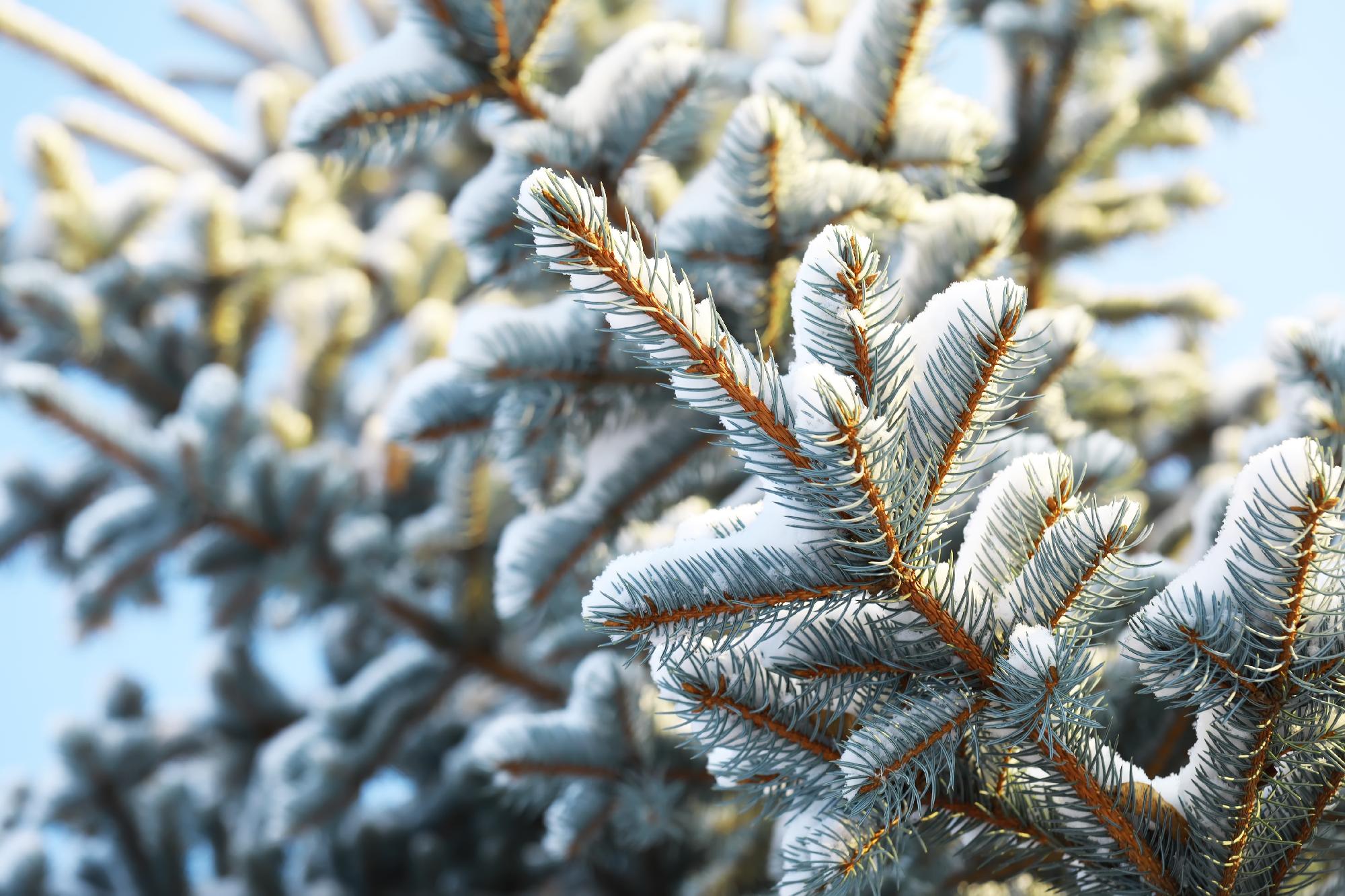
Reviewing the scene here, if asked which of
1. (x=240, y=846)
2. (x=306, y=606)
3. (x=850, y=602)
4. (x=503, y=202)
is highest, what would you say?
(x=503, y=202)

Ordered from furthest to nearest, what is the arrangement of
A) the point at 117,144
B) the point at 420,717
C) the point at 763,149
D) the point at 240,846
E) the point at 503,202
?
1. the point at 117,144
2. the point at 240,846
3. the point at 420,717
4. the point at 503,202
5. the point at 763,149

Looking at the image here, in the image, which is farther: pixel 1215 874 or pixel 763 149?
pixel 763 149

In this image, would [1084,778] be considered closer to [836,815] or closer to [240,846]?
[836,815]

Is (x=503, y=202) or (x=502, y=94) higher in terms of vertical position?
(x=502, y=94)

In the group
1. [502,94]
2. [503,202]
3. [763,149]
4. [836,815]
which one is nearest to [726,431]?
[836,815]

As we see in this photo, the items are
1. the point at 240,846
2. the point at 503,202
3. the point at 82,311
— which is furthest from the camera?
the point at 240,846


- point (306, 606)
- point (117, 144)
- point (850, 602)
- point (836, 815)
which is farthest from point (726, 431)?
point (117, 144)
